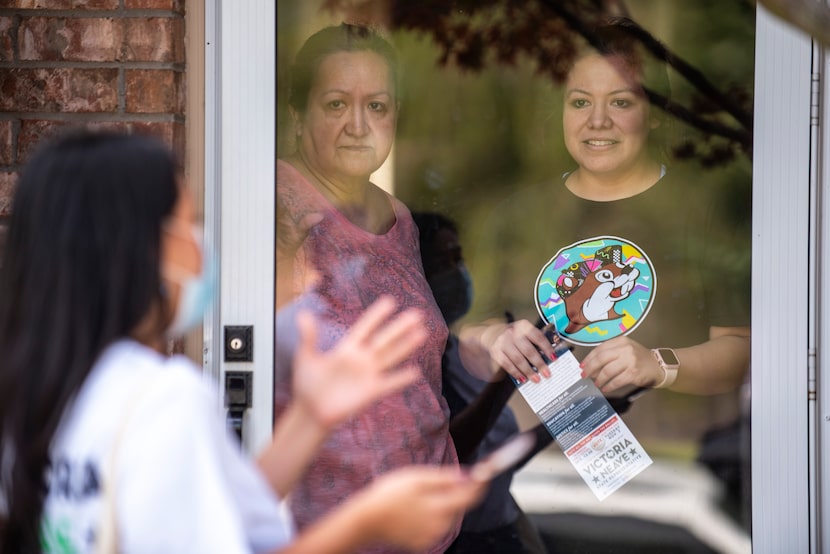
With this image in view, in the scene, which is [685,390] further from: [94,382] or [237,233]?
[94,382]

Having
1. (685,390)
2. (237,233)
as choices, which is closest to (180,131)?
(237,233)

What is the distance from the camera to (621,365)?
2.98m

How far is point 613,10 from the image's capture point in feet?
9.68

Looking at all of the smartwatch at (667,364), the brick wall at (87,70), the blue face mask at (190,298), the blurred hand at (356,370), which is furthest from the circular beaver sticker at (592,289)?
the blue face mask at (190,298)

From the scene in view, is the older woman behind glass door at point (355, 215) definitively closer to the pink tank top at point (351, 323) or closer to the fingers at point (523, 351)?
the pink tank top at point (351, 323)

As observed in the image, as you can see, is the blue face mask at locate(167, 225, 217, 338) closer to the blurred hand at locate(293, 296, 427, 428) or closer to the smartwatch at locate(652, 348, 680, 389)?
the blurred hand at locate(293, 296, 427, 428)

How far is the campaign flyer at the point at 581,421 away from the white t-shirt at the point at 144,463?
5.85 feet

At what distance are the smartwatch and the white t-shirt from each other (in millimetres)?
1888

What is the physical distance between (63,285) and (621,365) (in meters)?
1.98

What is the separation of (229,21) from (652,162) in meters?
1.28

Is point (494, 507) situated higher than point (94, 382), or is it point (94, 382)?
point (94, 382)

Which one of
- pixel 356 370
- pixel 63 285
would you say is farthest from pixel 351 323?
pixel 63 285

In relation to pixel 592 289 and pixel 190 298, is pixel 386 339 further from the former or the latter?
pixel 592 289

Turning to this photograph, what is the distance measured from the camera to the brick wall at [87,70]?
2936mm
